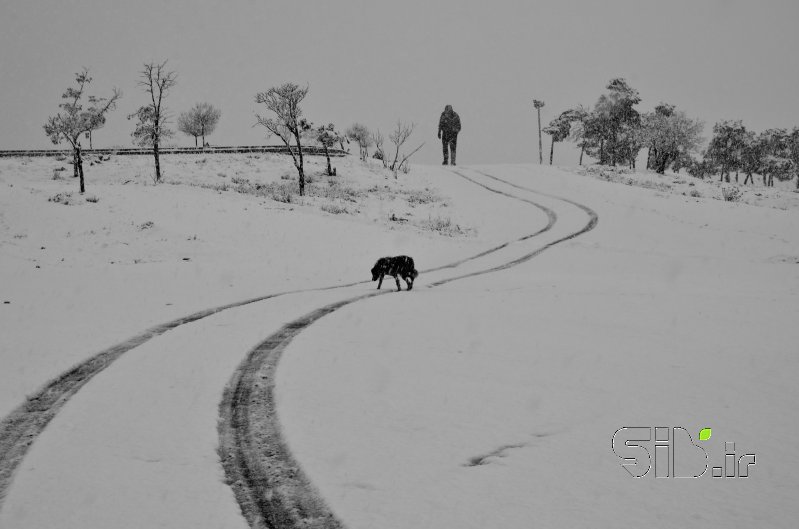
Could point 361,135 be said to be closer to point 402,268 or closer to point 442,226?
point 442,226

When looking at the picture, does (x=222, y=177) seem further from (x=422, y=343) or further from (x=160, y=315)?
(x=422, y=343)

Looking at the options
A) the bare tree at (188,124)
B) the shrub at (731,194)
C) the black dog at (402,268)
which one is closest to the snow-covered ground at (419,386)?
the black dog at (402,268)

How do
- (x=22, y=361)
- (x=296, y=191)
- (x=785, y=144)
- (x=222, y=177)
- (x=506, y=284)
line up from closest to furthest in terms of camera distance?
(x=22, y=361)
(x=506, y=284)
(x=296, y=191)
(x=222, y=177)
(x=785, y=144)

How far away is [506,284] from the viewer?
51.7ft

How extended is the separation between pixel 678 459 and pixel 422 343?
4597mm

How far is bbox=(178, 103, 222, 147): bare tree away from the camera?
73925 millimetres

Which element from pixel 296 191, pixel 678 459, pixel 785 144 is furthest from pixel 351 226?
pixel 785 144

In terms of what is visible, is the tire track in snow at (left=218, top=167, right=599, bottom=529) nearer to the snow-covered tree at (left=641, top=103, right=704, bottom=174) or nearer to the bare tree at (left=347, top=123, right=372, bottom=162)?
the snow-covered tree at (left=641, top=103, right=704, bottom=174)

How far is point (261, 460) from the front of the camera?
15.6ft

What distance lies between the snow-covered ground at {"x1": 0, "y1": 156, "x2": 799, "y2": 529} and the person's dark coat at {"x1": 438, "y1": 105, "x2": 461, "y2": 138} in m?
46.6

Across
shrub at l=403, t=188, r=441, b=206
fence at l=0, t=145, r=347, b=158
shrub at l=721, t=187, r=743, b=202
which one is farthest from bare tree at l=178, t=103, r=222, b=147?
shrub at l=721, t=187, r=743, b=202

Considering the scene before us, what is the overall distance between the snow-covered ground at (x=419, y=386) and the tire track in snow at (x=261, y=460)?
13cm

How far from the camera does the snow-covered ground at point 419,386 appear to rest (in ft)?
12.9

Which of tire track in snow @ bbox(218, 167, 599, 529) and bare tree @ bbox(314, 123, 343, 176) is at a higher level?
bare tree @ bbox(314, 123, 343, 176)
